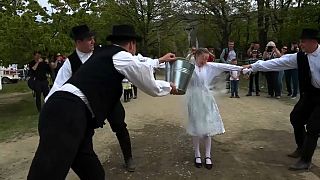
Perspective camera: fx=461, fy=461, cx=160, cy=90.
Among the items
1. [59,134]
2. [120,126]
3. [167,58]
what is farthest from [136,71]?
[120,126]

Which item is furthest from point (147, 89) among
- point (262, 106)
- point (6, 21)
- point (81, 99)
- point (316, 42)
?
point (6, 21)

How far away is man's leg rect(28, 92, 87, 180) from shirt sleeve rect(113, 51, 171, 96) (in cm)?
43

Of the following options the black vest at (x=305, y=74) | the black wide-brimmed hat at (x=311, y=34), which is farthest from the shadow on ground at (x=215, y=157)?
the black wide-brimmed hat at (x=311, y=34)

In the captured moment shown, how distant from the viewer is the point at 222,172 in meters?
6.16

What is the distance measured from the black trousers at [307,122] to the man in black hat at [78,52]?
10.0 ft

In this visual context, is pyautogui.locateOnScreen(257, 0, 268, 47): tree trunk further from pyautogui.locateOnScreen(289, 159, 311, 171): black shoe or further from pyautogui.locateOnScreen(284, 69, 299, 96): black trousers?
pyautogui.locateOnScreen(289, 159, 311, 171): black shoe

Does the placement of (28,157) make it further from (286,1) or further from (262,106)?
(286,1)

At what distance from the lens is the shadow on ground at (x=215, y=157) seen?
608cm

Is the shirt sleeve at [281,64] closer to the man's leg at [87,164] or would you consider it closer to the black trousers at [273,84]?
→ the man's leg at [87,164]

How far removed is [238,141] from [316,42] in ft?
8.34

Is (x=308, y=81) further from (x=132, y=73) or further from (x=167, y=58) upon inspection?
(x=132, y=73)

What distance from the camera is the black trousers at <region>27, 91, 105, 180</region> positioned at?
3428 mm

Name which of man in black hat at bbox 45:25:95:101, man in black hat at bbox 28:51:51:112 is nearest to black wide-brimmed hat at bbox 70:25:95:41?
man in black hat at bbox 45:25:95:101

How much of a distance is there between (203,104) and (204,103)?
0.02 meters
